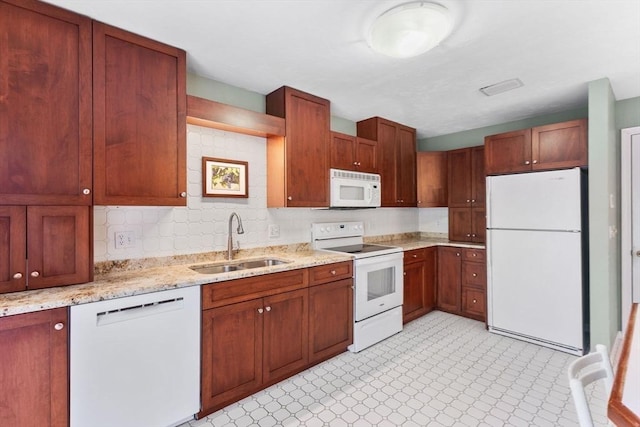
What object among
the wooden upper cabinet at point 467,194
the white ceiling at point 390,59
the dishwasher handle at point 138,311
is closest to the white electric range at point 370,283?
the wooden upper cabinet at point 467,194

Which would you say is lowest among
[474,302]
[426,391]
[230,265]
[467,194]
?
[426,391]

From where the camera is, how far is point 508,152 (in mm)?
3232

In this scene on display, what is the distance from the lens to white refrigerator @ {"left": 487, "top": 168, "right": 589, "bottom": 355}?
9.18 ft

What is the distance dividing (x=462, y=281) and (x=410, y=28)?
9.98ft

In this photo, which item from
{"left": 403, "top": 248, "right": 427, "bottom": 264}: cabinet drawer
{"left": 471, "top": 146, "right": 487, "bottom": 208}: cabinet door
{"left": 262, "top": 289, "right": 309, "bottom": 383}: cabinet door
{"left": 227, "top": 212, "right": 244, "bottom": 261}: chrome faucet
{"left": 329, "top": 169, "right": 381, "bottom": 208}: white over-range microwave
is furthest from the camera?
{"left": 471, "top": 146, "right": 487, "bottom": 208}: cabinet door

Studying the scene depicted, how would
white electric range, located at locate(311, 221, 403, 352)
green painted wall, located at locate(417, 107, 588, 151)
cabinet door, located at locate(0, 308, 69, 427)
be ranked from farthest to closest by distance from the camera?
green painted wall, located at locate(417, 107, 588, 151) → white electric range, located at locate(311, 221, 403, 352) → cabinet door, located at locate(0, 308, 69, 427)

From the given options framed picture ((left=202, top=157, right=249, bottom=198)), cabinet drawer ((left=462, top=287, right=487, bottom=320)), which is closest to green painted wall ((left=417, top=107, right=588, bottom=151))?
cabinet drawer ((left=462, top=287, right=487, bottom=320))

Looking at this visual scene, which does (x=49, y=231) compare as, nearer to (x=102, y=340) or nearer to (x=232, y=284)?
(x=102, y=340)

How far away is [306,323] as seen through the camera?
250 centimetres

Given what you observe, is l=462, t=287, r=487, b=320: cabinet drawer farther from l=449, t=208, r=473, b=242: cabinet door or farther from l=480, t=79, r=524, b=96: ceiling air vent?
l=480, t=79, r=524, b=96: ceiling air vent

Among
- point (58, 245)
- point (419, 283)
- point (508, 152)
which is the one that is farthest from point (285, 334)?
point (508, 152)

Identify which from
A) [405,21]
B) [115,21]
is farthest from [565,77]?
[115,21]

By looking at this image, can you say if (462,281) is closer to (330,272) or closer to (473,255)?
(473,255)

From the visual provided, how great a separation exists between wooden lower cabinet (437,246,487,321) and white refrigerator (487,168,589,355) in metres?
0.25
